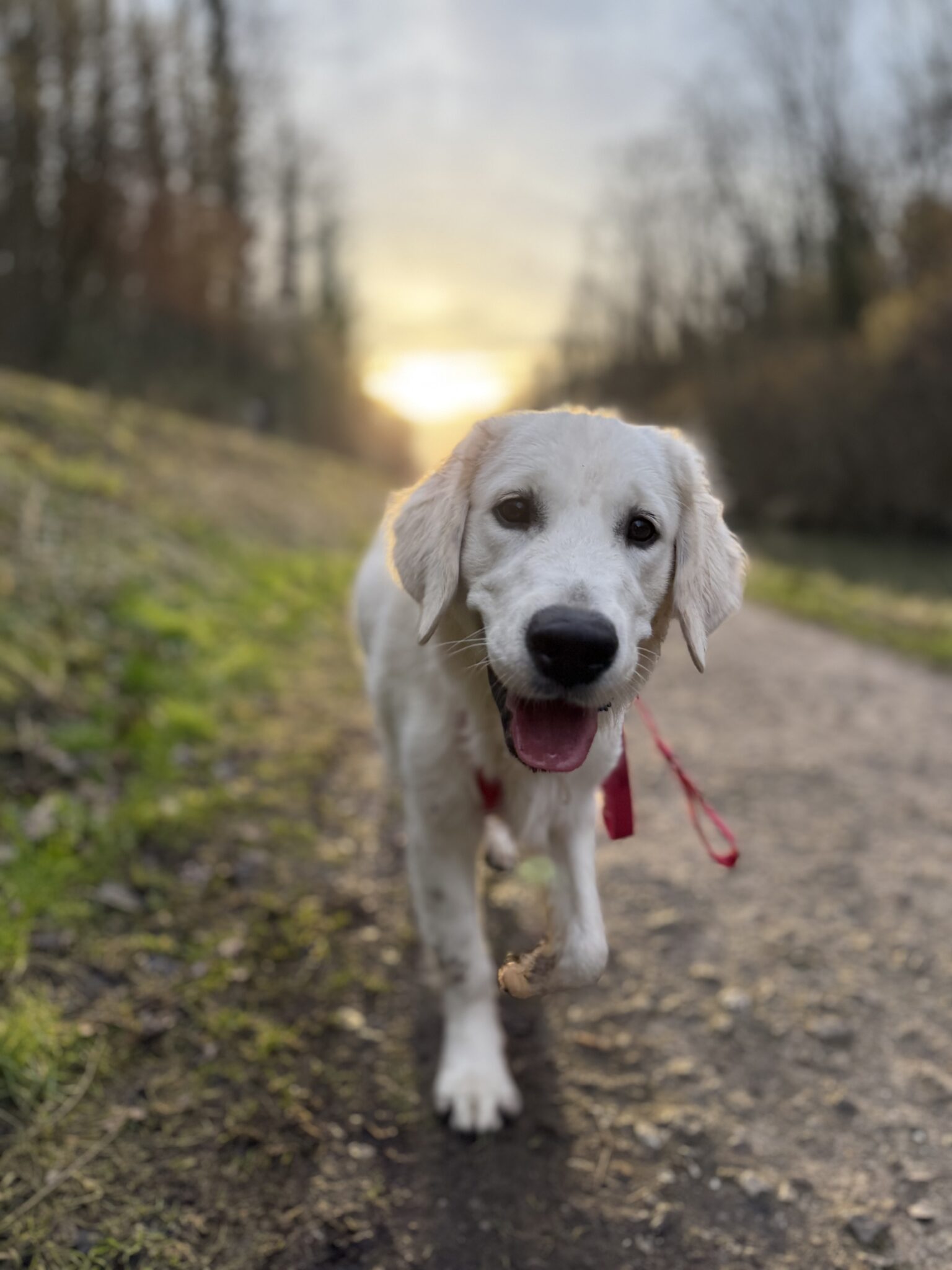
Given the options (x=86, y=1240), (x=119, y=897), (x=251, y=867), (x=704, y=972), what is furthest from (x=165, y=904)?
(x=704, y=972)

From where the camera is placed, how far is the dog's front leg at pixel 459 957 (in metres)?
2.52

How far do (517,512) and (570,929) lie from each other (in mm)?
1021

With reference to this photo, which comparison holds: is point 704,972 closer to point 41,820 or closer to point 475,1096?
point 475,1096

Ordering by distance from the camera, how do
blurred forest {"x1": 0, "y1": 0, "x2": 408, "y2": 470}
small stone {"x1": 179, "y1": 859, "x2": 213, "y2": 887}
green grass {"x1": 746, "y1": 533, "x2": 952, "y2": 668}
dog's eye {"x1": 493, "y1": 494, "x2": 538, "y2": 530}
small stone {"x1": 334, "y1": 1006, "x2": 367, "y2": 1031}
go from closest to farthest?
dog's eye {"x1": 493, "y1": 494, "x2": 538, "y2": 530}
small stone {"x1": 334, "y1": 1006, "x2": 367, "y2": 1031}
small stone {"x1": 179, "y1": 859, "x2": 213, "y2": 887}
green grass {"x1": 746, "y1": 533, "x2": 952, "y2": 668}
blurred forest {"x1": 0, "y1": 0, "x2": 408, "y2": 470}

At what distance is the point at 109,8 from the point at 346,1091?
18208 mm

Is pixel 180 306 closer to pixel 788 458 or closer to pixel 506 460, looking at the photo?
pixel 788 458

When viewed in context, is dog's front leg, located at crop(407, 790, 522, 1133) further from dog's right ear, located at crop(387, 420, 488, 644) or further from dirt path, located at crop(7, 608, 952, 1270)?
dog's right ear, located at crop(387, 420, 488, 644)

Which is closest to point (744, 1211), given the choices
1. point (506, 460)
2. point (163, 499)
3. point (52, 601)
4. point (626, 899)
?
point (626, 899)

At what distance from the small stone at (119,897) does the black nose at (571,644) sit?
1988 mm

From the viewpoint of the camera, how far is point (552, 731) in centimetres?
209

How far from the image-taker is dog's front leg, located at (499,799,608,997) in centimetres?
212

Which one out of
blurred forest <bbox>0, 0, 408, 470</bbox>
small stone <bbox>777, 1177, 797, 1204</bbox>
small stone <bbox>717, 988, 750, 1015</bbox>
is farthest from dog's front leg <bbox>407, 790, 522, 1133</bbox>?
blurred forest <bbox>0, 0, 408, 470</bbox>

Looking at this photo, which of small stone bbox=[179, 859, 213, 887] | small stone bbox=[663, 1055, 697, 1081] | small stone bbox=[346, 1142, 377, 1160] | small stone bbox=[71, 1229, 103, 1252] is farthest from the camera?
small stone bbox=[179, 859, 213, 887]

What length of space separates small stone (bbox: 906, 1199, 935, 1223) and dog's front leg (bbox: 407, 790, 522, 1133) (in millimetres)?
987
